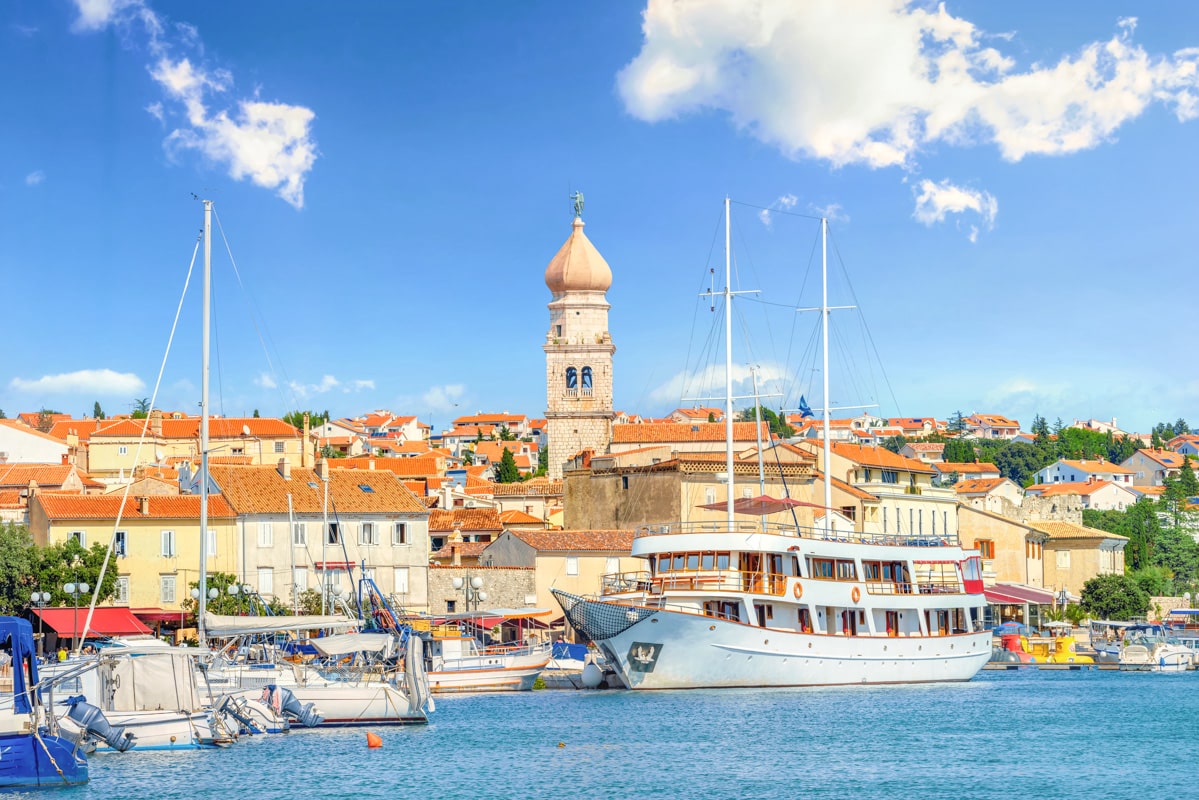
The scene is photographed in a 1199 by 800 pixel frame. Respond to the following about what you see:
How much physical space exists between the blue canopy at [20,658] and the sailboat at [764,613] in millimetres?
22969

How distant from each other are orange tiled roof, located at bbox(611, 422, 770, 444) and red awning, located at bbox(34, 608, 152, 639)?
3909cm

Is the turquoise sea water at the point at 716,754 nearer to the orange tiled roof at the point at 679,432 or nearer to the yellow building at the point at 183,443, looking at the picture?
the orange tiled roof at the point at 679,432

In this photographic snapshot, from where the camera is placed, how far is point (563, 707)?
4850 cm

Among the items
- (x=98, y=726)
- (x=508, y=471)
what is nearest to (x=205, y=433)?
(x=98, y=726)

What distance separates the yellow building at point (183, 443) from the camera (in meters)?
108

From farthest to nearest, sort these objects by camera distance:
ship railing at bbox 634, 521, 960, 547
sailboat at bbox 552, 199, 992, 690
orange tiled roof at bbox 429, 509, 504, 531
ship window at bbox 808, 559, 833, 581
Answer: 1. orange tiled roof at bbox 429, 509, 504, 531
2. ship railing at bbox 634, 521, 960, 547
3. ship window at bbox 808, 559, 833, 581
4. sailboat at bbox 552, 199, 992, 690

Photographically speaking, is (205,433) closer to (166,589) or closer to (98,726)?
(98,726)

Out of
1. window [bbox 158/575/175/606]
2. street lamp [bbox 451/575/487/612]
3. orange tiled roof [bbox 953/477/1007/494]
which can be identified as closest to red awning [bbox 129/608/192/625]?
window [bbox 158/575/175/606]

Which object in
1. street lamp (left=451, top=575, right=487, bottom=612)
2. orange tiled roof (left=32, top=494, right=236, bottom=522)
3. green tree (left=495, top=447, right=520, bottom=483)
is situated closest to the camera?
street lamp (left=451, top=575, right=487, bottom=612)

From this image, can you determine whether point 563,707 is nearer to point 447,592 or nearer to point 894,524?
point 447,592

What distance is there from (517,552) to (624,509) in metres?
8.84

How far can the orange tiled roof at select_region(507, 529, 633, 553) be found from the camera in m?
70.4

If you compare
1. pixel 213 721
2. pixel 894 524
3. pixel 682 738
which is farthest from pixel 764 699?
pixel 894 524

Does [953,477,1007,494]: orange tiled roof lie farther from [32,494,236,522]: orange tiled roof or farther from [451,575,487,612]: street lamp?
[32,494,236,522]: orange tiled roof
